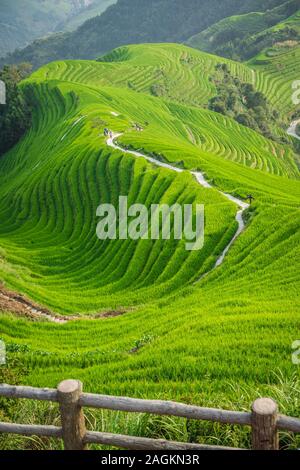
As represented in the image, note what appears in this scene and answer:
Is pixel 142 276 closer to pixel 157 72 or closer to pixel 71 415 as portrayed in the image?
pixel 71 415

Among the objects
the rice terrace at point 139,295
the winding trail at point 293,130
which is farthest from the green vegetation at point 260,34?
the rice terrace at point 139,295

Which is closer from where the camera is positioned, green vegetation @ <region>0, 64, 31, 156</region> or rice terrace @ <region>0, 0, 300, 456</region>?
rice terrace @ <region>0, 0, 300, 456</region>

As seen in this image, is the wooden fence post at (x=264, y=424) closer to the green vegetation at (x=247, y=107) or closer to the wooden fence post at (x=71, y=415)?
the wooden fence post at (x=71, y=415)

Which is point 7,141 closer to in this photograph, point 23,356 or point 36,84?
point 36,84

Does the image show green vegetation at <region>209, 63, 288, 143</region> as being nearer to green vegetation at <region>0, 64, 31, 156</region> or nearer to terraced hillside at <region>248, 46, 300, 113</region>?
terraced hillside at <region>248, 46, 300, 113</region>

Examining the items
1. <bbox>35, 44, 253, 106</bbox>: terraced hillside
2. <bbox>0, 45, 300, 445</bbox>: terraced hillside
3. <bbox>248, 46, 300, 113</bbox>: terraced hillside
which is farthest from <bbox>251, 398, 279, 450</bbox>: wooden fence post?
<bbox>248, 46, 300, 113</bbox>: terraced hillside

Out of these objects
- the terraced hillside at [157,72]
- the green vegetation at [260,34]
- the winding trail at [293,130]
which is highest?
the green vegetation at [260,34]
